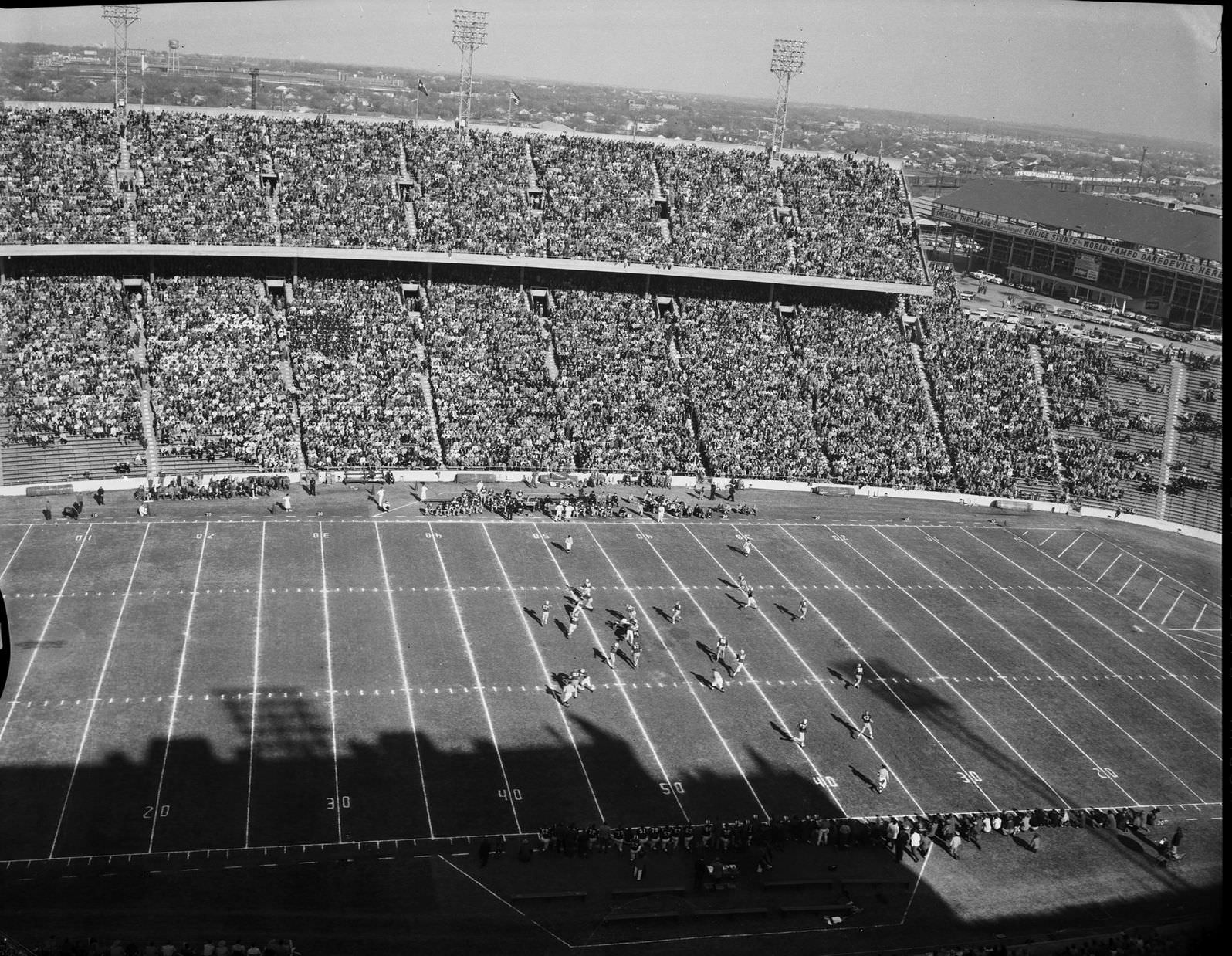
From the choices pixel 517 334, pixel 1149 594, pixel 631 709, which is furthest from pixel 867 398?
pixel 631 709

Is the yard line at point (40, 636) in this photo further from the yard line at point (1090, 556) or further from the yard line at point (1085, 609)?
the yard line at point (1090, 556)

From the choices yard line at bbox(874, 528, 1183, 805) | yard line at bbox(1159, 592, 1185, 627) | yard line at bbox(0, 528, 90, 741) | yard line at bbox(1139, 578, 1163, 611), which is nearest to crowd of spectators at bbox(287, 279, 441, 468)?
yard line at bbox(0, 528, 90, 741)

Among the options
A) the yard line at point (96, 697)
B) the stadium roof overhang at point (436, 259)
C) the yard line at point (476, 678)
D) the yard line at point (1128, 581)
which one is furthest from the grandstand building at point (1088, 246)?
the yard line at point (96, 697)

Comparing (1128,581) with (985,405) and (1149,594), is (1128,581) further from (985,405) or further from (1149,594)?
(985,405)

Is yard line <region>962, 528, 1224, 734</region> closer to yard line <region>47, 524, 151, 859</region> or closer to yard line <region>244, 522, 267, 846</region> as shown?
yard line <region>244, 522, 267, 846</region>

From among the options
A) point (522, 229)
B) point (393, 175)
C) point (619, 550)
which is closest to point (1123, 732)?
point (619, 550)

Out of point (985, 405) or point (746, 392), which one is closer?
point (746, 392)
